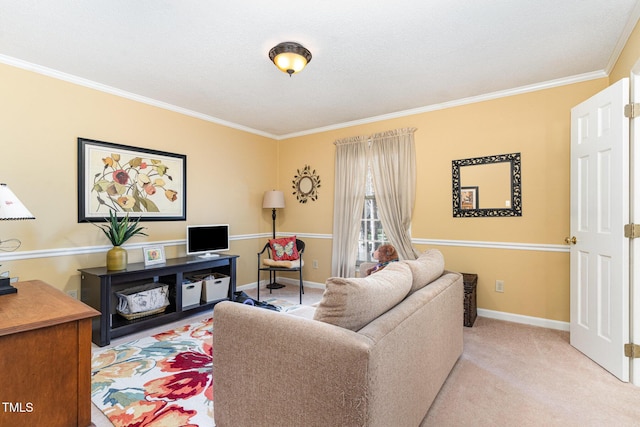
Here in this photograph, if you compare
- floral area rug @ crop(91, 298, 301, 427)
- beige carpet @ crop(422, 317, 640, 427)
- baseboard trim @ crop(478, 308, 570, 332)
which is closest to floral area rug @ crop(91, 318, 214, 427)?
floral area rug @ crop(91, 298, 301, 427)

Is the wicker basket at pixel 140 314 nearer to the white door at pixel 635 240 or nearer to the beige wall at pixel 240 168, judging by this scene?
the beige wall at pixel 240 168

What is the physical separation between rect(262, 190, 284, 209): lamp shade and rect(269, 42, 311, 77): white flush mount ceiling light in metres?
2.49

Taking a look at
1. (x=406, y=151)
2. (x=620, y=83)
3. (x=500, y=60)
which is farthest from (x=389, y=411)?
(x=406, y=151)

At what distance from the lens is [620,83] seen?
225 centimetres

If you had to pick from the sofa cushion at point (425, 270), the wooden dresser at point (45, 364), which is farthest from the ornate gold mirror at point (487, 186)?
the wooden dresser at point (45, 364)

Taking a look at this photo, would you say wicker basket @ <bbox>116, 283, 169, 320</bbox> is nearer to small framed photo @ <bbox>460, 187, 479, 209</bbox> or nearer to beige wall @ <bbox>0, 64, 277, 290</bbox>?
beige wall @ <bbox>0, 64, 277, 290</bbox>

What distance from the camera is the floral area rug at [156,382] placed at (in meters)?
1.83

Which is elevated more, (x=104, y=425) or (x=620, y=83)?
(x=620, y=83)

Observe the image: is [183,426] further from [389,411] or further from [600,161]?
[600,161]

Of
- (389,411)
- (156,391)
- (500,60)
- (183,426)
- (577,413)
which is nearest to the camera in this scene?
(389,411)

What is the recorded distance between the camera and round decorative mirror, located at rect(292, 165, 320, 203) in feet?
16.3

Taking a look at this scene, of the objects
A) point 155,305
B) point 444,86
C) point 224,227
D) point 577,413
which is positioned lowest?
point 577,413

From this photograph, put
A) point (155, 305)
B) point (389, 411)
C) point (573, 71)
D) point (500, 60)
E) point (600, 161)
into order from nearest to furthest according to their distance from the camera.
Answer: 1. point (389, 411)
2. point (600, 161)
3. point (500, 60)
4. point (573, 71)
5. point (155, 305)

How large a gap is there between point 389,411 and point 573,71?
3.49m
